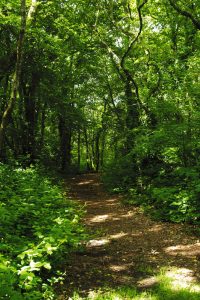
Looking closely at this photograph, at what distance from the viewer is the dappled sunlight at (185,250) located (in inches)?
295

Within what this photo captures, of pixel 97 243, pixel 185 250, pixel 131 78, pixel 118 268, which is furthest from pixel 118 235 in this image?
pixel 131 78

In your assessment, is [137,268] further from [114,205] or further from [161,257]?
[114,205]

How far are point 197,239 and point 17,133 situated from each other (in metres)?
13.2

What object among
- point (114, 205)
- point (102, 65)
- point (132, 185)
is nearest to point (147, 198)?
point (114, 205)

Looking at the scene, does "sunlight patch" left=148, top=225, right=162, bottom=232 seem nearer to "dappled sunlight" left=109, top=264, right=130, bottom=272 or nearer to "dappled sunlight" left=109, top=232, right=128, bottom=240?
"dappled sunlight" left=109, top=232, right=128, bottom=240

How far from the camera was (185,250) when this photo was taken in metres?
7.72

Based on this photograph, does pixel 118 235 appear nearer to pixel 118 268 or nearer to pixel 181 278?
pixel 118 268

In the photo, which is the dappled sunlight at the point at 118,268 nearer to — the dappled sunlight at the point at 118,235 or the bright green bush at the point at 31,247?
the bright green bush at the point at 31,247

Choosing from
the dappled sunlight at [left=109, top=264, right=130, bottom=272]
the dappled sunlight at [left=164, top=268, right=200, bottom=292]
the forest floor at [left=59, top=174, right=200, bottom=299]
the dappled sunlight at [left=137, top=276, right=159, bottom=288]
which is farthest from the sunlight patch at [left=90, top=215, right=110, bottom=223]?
the dappled sunlight at [left=137, top=276, right=159, bottom=288]

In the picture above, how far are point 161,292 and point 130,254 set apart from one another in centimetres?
204

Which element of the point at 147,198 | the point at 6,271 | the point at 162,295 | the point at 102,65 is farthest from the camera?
the point at 102,65

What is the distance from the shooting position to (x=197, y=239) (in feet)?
27.7

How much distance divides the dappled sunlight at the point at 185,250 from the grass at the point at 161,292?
4.53 feet

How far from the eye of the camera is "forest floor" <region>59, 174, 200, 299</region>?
600 centimetres
